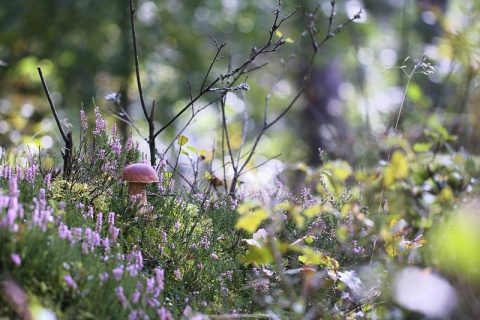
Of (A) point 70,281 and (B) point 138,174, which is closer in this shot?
(A) point 70,281

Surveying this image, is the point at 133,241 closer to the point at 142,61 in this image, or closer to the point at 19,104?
the point at 142,61

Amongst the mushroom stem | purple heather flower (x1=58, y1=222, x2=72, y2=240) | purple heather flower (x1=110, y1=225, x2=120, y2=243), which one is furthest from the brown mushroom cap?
purple heather flower (x1=58, y1=222, x2=72, y2=240)

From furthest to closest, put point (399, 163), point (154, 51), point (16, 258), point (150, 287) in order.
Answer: point (154, 51) < point (399, 163) < point (150, 287) < point (16, 258)

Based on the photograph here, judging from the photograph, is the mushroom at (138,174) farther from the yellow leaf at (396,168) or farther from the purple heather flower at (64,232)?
the yellow leaf at (396,168)

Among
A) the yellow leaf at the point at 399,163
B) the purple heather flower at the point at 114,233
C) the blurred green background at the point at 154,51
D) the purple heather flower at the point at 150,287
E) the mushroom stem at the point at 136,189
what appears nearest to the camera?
the purple heather flower at the point at 150,287

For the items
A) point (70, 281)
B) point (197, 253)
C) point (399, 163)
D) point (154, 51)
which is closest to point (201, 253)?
point (197, 253)

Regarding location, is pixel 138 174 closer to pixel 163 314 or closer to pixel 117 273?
pixel 117 273

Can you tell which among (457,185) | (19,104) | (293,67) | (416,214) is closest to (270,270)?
(416,214)

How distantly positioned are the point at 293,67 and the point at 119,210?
1055 centimetres

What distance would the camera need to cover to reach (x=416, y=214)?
13.6 ft

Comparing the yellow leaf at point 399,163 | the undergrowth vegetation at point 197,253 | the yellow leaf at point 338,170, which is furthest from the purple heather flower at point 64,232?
the yellow leaf at point 399,163

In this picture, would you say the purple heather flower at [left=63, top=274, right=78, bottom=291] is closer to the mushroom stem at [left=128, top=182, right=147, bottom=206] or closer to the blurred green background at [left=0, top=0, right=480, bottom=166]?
the mushroom stem at [left=128, top=182, right=147, bottom=206]

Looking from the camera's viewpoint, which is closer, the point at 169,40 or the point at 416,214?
the point at 416,214

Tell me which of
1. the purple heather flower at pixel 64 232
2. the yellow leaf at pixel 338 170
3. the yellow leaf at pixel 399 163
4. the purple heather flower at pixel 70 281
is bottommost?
the purple heather flower at pixel 70 281
